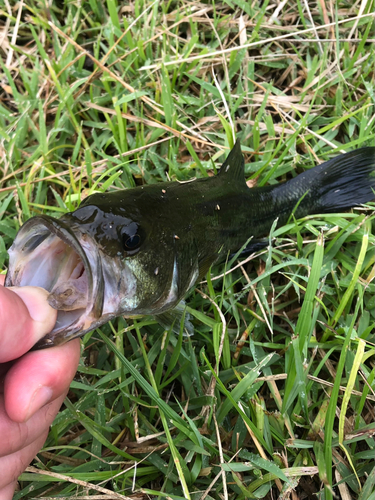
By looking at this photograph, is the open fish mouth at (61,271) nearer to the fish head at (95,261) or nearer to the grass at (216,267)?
the fish head at (95,261)

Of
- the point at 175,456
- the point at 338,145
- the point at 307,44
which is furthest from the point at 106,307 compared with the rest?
the point at 307,44

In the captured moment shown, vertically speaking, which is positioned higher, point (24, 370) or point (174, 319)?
point (24, 370)

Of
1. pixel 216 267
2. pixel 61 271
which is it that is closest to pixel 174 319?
pixel 216 267

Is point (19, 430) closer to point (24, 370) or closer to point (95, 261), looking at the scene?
point (24, 370)

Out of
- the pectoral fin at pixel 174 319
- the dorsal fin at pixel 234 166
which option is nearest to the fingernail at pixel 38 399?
the pectoral fin at pixel 174 319

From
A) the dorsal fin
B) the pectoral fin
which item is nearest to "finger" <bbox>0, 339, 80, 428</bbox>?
the pectoral fin

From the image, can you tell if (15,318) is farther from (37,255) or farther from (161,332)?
(161,332)
